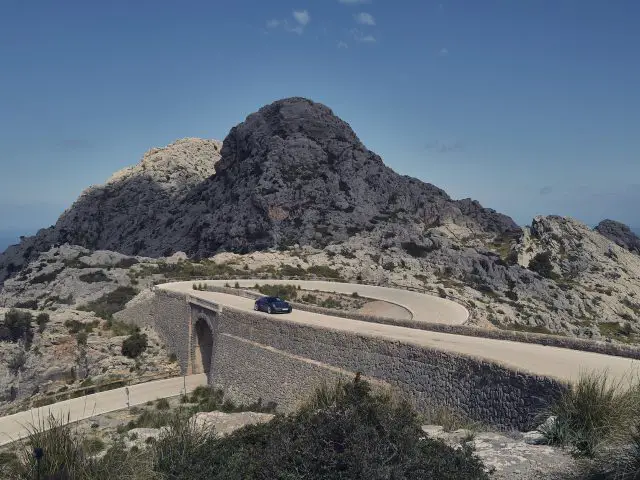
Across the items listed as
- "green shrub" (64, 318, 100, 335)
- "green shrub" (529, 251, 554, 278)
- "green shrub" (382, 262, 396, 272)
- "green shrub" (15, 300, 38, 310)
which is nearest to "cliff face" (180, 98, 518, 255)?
"green shrub" (382, 262, 396, 272)

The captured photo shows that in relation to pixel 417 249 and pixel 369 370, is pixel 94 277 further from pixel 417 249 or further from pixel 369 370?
pixel 369 370

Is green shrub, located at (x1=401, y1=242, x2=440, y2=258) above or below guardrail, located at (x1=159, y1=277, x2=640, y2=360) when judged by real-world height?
above

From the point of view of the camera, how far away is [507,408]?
39.6ft

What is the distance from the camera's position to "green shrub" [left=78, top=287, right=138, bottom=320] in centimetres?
4196

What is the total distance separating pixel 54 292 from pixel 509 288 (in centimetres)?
4857

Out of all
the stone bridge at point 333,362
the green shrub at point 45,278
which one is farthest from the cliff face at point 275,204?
the stone bridge at point 333,362

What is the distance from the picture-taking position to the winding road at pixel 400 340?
1346 cm

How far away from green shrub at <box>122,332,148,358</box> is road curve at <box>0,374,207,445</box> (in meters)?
4.92

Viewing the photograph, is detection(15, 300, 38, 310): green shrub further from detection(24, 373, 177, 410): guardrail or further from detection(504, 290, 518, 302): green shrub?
detection(504, 290, 518, 302): green shrub

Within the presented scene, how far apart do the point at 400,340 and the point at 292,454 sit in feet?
32.4

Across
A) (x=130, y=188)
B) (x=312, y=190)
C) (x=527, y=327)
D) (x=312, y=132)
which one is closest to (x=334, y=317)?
(x=527, y=327)

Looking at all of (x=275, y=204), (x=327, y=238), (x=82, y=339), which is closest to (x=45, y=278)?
(x=82, y=339)

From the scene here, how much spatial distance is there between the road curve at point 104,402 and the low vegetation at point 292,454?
16.0m

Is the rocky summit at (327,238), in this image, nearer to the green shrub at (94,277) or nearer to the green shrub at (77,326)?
the green shrub at (94,277)
